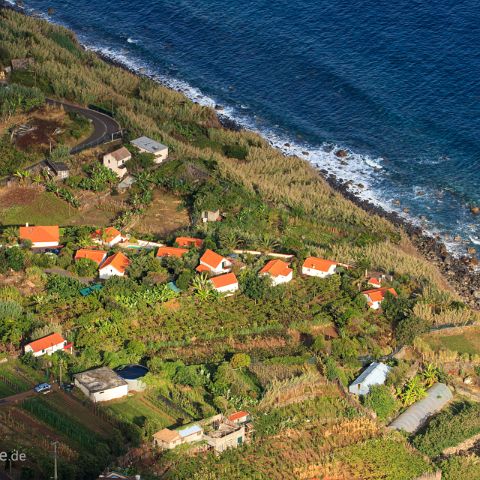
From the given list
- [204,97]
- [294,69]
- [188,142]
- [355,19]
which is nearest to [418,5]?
[355,19]

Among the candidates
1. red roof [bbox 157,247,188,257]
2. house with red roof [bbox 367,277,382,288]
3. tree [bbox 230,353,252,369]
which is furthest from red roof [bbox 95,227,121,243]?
house with red roof [bbox 367,277,382,288]

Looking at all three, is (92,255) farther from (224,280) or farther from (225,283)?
(225,283)

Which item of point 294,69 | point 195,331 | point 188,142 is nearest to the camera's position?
point 195,331

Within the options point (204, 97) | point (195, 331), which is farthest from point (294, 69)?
point (195, 331)

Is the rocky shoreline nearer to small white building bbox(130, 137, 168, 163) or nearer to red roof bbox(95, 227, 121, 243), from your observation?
small white building bbox(130, 137, 168, 163)

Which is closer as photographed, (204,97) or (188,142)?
(188,142)

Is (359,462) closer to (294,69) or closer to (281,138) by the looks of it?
(281,138)

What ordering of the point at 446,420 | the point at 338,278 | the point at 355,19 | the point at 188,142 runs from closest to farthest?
the point at 446,420
the point at 338,278
the point at 188,142
the point at 355,19
